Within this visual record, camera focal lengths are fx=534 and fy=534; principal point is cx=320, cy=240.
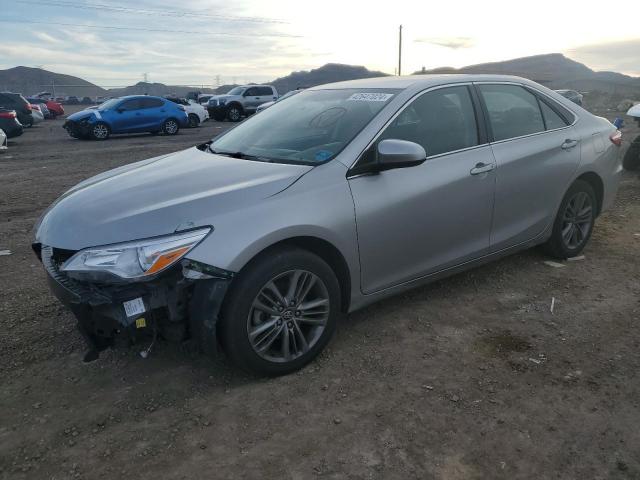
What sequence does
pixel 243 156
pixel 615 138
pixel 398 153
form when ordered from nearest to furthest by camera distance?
pixel 398 153
pixel 243 156
pixel 615 138

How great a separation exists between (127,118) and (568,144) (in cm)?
1682

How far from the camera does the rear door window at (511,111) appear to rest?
411 centimetres

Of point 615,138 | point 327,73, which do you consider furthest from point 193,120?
point 327,73

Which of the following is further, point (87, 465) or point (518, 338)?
point (518, 338)

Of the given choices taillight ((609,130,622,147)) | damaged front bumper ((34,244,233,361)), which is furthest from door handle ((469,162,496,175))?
damaged front bumper ((34,244,233,361))

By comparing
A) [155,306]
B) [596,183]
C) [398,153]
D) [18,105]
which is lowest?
[18,105]

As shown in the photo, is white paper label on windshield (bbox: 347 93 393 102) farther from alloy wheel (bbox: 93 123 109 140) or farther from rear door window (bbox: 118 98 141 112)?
rear door window (bbox: 118 98 141 112)

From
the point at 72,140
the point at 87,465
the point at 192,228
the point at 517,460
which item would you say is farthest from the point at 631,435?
the point at 72,140

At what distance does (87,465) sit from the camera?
245cm

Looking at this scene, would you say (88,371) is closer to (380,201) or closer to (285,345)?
(285,345)

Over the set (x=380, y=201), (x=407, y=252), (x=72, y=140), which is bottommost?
(x=72, y=140)

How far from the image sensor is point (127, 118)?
18.5 metres

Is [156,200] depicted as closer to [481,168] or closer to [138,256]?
[138,256]

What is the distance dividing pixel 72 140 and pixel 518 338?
57.7 ft
